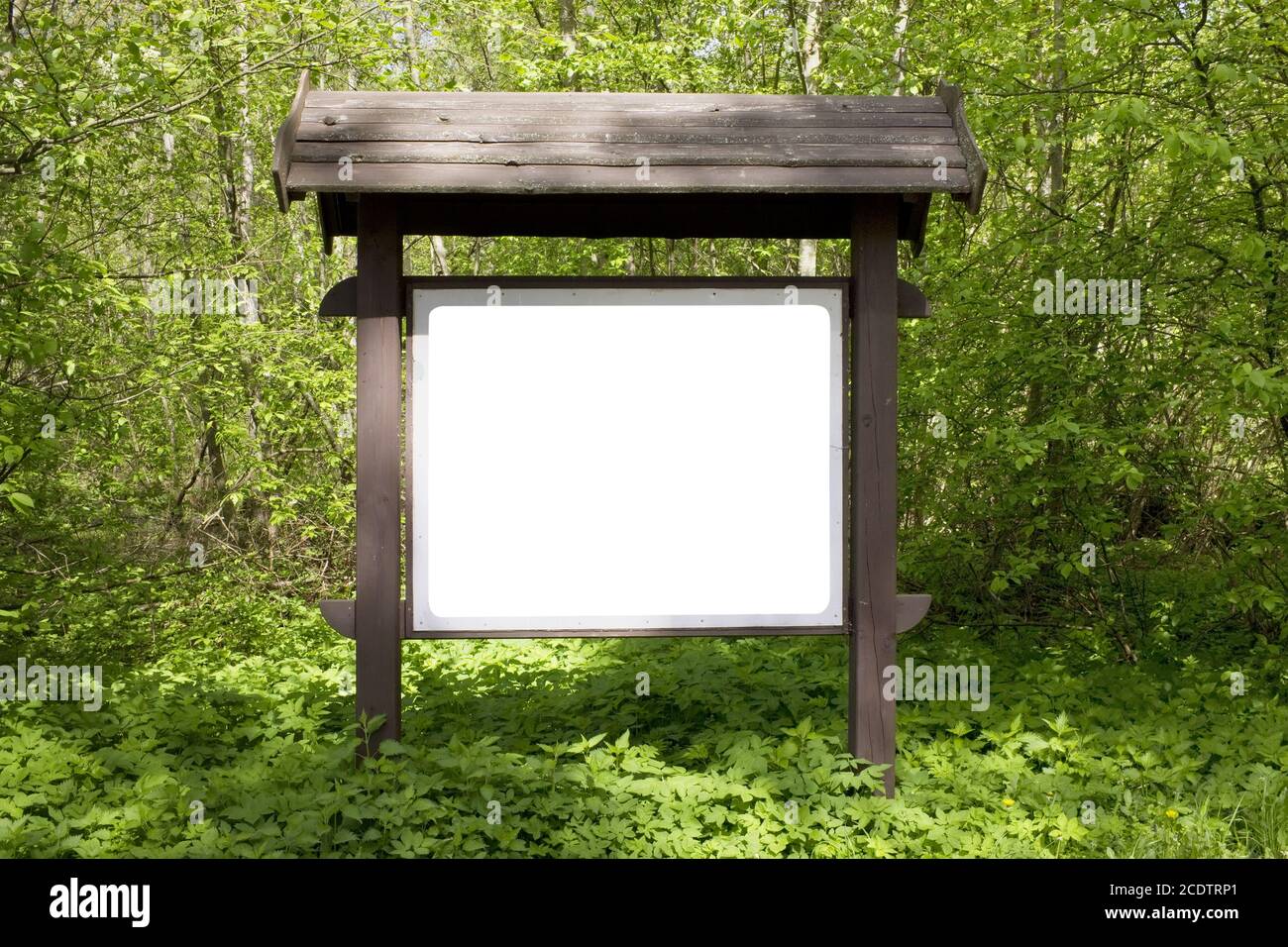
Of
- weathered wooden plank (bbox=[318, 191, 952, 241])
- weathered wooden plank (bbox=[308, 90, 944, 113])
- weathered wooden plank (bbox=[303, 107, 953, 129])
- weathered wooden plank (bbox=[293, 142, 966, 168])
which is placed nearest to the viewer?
weathered wooden plank (bbox=[293, 142, 966, 168])

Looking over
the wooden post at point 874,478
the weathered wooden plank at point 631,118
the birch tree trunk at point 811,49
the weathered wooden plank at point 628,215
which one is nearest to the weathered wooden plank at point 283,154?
the weathered wooden plank at point 631,118

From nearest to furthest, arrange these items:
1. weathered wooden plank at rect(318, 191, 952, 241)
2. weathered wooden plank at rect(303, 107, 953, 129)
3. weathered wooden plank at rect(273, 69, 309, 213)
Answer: weathered wooden plank at rect(273, 69, 309, 213) < weathered wooden plank at rect(303, 107, 953, 129) < weathered wooden plank at rect(318, 191, 952, 241)

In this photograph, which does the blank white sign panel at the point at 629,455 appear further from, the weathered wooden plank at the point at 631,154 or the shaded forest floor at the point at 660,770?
the shaded forest floor at the point at 660,770

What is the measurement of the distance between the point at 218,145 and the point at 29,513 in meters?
6.26

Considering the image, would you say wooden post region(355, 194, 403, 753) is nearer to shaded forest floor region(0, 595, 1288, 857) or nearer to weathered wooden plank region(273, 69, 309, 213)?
weathered wooden plank region(273, 69, 309, 213)

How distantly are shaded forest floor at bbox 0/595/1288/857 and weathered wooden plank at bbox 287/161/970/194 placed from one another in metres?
2.37

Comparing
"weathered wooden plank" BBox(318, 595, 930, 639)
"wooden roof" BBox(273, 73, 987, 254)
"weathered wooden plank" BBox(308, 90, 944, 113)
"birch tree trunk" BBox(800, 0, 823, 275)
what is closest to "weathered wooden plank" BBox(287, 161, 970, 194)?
"wooden roof" BBox(273, 73, 987, 254)

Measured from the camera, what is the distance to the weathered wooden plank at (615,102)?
4516mm

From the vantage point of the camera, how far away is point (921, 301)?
15.4ft

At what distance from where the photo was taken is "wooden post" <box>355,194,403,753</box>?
4.45m

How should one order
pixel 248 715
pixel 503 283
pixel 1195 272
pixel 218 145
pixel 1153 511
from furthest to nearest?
pixel 218 145
pixel 1153 511
pixel 1195 272
pixel 248 715
pixel 503 283

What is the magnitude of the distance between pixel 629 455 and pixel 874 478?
3.69ft
